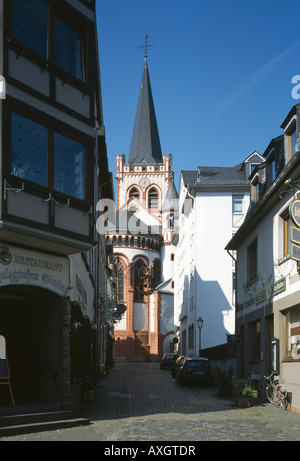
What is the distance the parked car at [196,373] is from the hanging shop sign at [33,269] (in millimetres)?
14797

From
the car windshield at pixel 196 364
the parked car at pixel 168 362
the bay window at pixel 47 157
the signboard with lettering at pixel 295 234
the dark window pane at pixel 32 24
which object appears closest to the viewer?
the bay window at pixel 47 157

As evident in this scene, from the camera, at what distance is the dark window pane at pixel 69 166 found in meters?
12.9

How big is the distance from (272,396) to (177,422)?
6030 millimetres

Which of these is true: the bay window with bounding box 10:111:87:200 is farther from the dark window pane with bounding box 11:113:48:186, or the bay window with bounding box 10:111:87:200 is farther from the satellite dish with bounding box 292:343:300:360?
the satellite dish with bounding box 292:343:300:360

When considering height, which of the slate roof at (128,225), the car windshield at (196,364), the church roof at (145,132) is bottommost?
the car windshield at (196,364)

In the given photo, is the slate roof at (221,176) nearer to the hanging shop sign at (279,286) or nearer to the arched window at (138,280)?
the hanging shop sign at (279,286)

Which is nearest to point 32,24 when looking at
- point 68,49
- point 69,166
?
point 68,49

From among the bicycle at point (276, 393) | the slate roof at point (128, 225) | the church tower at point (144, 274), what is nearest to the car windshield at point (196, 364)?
the bicycle at point (276, 393)

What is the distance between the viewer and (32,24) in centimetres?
1255

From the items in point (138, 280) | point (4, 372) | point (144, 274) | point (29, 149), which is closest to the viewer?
point (29, 149)

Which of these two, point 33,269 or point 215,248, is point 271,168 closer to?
point 33,269

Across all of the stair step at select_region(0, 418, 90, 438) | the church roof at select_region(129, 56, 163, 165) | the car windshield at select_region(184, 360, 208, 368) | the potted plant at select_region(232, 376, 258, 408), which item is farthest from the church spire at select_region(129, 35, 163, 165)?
the stair step at select_region(0, 418, 90, 438)
